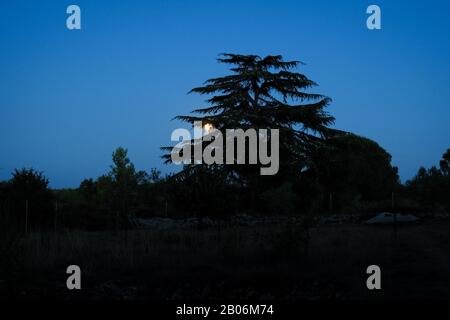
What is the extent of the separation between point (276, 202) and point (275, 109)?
7.58m

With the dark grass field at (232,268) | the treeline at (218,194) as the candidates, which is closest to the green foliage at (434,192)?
the treeline at (218,194)

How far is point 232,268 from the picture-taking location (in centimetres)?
1031

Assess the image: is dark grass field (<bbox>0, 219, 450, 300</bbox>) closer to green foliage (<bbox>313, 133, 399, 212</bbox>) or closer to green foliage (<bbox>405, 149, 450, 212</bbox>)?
green foliage (<bbox>405, 149, 450, 212</bbox>)

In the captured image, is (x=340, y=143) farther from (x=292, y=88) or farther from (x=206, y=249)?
(x=206, y=249)

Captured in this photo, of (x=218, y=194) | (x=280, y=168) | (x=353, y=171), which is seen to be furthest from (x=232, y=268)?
(x=353, y=171)

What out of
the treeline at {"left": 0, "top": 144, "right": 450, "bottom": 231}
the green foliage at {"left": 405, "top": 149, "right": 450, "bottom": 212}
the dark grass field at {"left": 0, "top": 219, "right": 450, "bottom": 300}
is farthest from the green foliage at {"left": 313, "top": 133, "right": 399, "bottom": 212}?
the dark grass field at {"left": 0, "top": 219, "right": 450, "bottom": 300}

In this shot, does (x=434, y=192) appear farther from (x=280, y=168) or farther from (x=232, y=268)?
(x=232, y=268)

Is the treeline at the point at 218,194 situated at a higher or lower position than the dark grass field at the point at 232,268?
higher

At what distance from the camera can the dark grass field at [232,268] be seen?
8422 millimetres

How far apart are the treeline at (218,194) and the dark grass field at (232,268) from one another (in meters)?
1.63

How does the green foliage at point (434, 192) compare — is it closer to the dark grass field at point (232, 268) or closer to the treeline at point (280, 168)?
the treeline at point (280, 168)

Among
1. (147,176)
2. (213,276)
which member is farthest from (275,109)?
(213,276)

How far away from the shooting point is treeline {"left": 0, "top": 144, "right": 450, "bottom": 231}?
16453mm

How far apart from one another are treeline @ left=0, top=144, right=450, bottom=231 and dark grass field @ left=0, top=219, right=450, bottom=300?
5.36 feet
